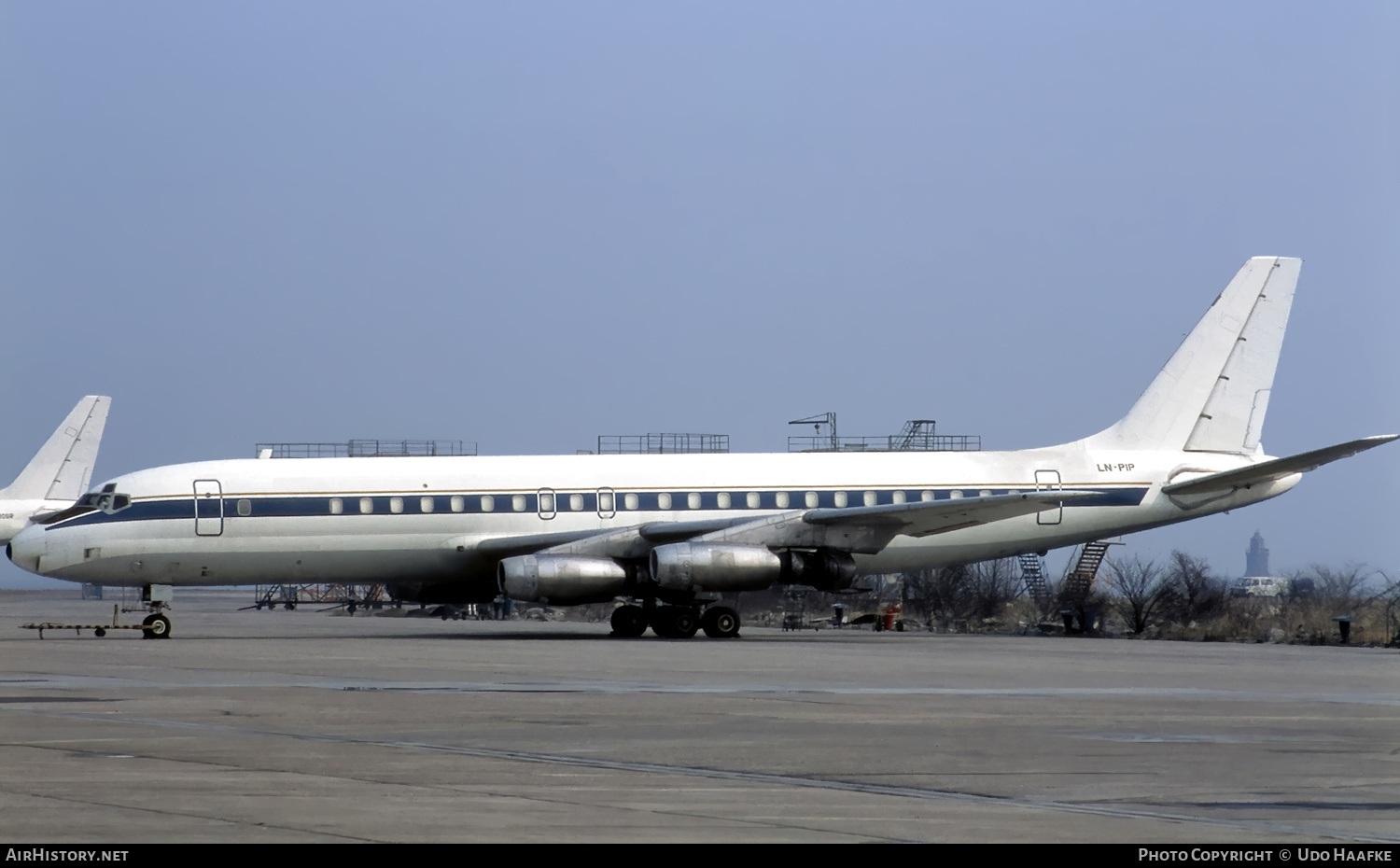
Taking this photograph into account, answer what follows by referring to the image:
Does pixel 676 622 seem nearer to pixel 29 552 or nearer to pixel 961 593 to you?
pixel 29 552

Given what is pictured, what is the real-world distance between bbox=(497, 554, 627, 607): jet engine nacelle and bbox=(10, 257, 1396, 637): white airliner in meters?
0.04

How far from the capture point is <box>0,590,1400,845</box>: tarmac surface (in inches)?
365

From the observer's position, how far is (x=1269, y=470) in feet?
125

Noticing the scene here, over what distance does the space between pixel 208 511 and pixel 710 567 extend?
979 cm

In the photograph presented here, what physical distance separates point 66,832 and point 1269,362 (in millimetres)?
36619

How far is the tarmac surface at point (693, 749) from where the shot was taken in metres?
9.28

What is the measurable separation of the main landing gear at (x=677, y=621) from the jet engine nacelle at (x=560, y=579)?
158 centimetres

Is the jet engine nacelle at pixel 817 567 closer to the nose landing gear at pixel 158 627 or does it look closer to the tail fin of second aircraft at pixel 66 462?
the nose landing gear at pixel 158 627

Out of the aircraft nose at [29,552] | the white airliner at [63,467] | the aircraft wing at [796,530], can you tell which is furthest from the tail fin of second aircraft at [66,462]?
the aircraft wing at [796,530]

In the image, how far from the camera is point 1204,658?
2800 cm

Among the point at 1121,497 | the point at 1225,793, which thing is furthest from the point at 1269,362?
the point at 1225,793

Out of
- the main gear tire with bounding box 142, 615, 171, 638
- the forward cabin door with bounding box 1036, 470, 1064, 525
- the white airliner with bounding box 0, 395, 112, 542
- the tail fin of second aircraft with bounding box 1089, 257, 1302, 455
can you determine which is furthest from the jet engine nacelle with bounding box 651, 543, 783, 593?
the white airliner with bounding box 0, 395, 112, 542

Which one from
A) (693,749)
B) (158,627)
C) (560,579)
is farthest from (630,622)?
(693,749)
